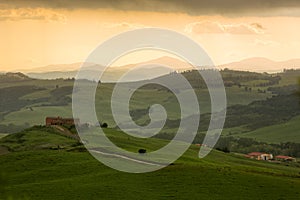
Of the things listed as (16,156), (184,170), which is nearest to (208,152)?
(16,156)

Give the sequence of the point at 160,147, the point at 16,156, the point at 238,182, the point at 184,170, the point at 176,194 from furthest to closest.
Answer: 1. the point at 160,147
2. the point at 16,156
3. the point at 184,170
4. the point at 238,182
5. the point at 176,194

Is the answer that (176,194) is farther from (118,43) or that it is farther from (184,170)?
(118,43)

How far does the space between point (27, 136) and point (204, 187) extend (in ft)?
236

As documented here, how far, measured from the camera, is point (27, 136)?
5566 inches

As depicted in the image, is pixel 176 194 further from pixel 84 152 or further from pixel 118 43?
pixel 84 152

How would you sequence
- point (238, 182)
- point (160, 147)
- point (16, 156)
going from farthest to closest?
point (160, 147) < point (16, 156) < point (238, 182)

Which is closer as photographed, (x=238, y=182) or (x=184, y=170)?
(x=238, y=182)

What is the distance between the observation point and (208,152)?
480ft

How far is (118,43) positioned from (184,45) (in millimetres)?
9823

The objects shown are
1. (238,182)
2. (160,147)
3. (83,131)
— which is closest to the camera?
(238,182)

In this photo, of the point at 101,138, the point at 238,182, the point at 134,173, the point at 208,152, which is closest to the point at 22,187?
the point at 134,173

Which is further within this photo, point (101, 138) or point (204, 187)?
point (101, 138)

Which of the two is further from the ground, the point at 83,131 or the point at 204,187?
the point at 83,131

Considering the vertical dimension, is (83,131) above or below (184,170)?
above
